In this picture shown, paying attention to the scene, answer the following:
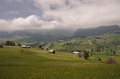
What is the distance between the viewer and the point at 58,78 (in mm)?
26234

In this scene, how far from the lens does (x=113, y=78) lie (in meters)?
25.4

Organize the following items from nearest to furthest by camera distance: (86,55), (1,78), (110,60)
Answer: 1. (1,78)
2. (110,60)
3. (86,55)

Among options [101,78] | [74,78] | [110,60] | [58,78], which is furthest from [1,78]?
[110,60]

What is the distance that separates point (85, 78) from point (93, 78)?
1304mm

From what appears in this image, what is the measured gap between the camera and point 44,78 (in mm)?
26172

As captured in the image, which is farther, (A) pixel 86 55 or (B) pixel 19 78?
(A) pixel 86 55

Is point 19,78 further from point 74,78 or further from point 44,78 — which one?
point 74,78

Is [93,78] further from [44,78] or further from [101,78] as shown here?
[44,78]

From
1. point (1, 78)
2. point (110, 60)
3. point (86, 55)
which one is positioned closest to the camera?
point (1, 78)

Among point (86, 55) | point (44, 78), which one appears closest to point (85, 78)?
point (44, 78)

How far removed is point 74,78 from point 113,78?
20.8 feet

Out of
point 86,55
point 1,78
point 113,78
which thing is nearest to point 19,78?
point 1,78

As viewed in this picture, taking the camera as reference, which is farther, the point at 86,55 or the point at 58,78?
the point at 86,55

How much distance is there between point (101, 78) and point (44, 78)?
948 centimetres
